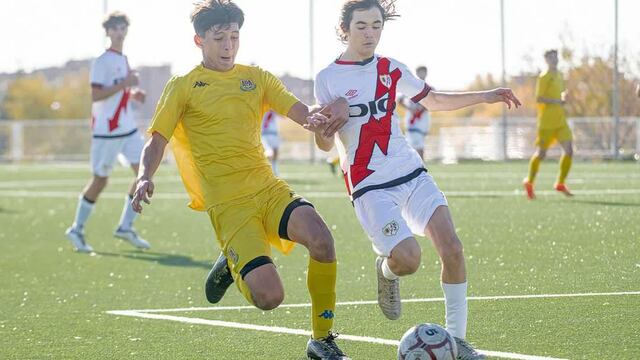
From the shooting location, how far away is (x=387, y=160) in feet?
23.3

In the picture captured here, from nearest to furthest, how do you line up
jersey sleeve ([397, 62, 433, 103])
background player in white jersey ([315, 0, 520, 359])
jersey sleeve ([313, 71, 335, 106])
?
background player in white jersey ([315, 0, 520, 359]) < jersey sleeve ([313, 71, 335, 106]) < jersey sleeve ([397, 62, 433, 103])

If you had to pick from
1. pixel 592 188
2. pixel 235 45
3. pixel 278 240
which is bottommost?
pixel 592 188

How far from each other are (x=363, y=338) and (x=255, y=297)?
2.55 ft

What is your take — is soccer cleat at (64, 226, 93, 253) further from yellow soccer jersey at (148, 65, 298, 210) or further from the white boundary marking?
yellow soccer jersey at (148, 65, 298, 210)

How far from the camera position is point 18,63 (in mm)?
44844

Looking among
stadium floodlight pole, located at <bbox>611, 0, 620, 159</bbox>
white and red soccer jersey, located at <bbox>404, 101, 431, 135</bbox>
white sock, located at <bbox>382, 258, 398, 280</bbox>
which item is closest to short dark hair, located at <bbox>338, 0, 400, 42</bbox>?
white sock, located at <bbox>382, 258, 398, 280</bbox>

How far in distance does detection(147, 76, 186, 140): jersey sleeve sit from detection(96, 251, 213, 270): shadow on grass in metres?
4.14

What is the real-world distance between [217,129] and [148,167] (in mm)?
572

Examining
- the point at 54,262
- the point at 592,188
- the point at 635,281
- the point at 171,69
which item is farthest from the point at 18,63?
the point at 635,281

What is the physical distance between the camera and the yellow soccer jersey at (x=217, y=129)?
7059 mm

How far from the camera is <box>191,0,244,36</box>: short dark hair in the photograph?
7145 millimetres

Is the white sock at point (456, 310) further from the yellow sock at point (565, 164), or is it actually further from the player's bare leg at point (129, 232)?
the yellow sock at point (565, 164)

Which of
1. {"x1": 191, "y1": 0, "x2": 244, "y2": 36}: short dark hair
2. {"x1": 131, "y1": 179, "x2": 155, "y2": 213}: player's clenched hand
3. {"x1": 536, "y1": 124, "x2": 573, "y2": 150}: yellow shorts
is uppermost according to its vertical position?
{"x1": 191, "y1": 0, "x2": 244, "y2": 36}: short dark hair

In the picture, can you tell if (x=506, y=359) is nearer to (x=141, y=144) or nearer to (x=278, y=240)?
(x=278, y=240)
